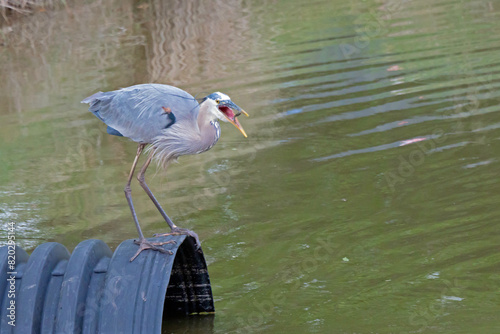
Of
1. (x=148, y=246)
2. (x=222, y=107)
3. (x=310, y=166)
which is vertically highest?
(x=222, y=107)

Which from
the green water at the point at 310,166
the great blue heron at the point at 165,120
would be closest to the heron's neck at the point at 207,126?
the great blue heron at the point at 165,120

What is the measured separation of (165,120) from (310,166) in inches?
99.9

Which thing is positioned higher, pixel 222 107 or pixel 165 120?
pixel 222 107

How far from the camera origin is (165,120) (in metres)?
4.12

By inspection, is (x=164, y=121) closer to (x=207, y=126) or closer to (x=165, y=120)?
(x=165, y=120)

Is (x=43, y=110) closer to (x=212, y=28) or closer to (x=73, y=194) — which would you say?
(x=73, y=194)

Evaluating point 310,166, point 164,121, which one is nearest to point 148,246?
point 164,121

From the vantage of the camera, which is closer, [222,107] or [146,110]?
[222,107]

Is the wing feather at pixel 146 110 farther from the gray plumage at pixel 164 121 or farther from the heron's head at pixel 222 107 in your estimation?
the heron's head at pixel 222 107

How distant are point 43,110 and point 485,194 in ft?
18.2

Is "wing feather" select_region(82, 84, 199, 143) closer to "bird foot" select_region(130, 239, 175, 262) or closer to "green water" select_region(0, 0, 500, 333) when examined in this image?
"bird foot" select_region(130, 239, 175, 262)

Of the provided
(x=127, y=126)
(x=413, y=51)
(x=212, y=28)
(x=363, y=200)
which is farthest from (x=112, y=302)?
(x=212, y=28)

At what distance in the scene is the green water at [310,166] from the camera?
14.8 ft

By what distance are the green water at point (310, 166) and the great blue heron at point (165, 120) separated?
3.41 ft
